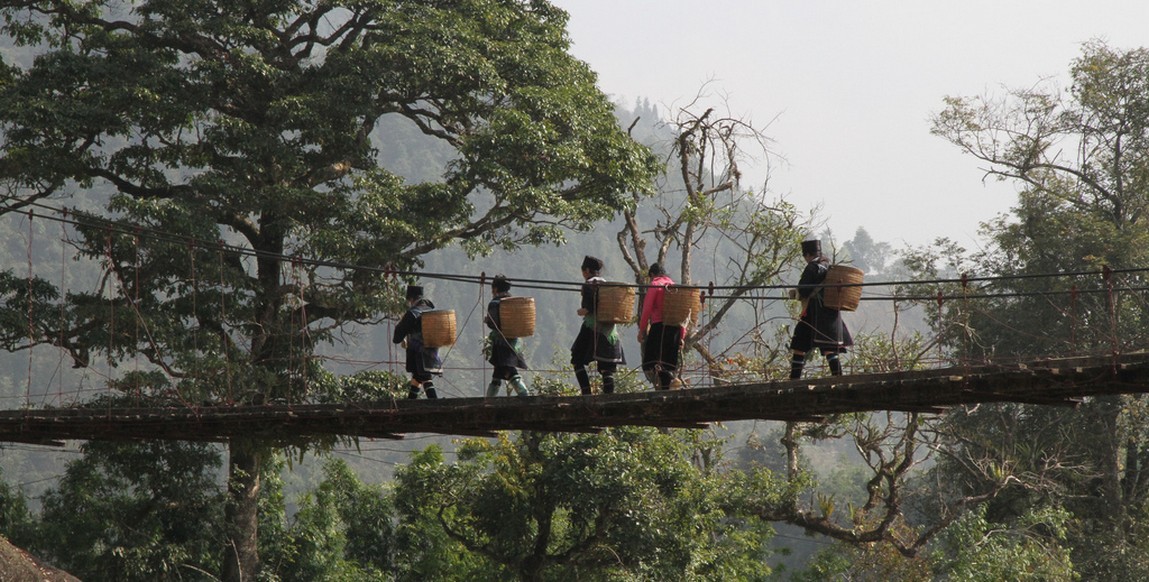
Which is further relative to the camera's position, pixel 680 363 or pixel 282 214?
pixel 282 214

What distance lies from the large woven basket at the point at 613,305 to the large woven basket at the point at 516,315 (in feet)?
1.55

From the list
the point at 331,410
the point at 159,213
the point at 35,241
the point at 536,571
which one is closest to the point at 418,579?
the point at 536,571

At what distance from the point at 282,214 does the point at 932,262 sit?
11.4 meters

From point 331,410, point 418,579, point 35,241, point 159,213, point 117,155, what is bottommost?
point 418,579

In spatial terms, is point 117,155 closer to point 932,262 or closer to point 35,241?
point 932,262

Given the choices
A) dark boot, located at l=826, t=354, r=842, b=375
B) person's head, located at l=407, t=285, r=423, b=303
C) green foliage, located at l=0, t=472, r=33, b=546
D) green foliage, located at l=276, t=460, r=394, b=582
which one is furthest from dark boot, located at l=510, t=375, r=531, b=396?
green foliage, located at l=0, t=472, r=33, b=546

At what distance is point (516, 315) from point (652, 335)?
0.84 m

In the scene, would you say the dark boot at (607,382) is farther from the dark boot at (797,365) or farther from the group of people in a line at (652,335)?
the dark boot at (797,365)

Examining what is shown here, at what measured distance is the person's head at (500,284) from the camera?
762 cm

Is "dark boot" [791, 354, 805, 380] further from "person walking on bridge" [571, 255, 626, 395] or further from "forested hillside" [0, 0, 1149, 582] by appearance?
"forested hillside" [0, 0, 1149, 582]

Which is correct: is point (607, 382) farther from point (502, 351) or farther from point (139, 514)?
point (139, 514)

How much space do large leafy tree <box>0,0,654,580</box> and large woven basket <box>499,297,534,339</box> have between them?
4.05 meters

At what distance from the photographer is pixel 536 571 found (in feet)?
43.9

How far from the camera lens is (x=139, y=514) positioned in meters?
12.7
